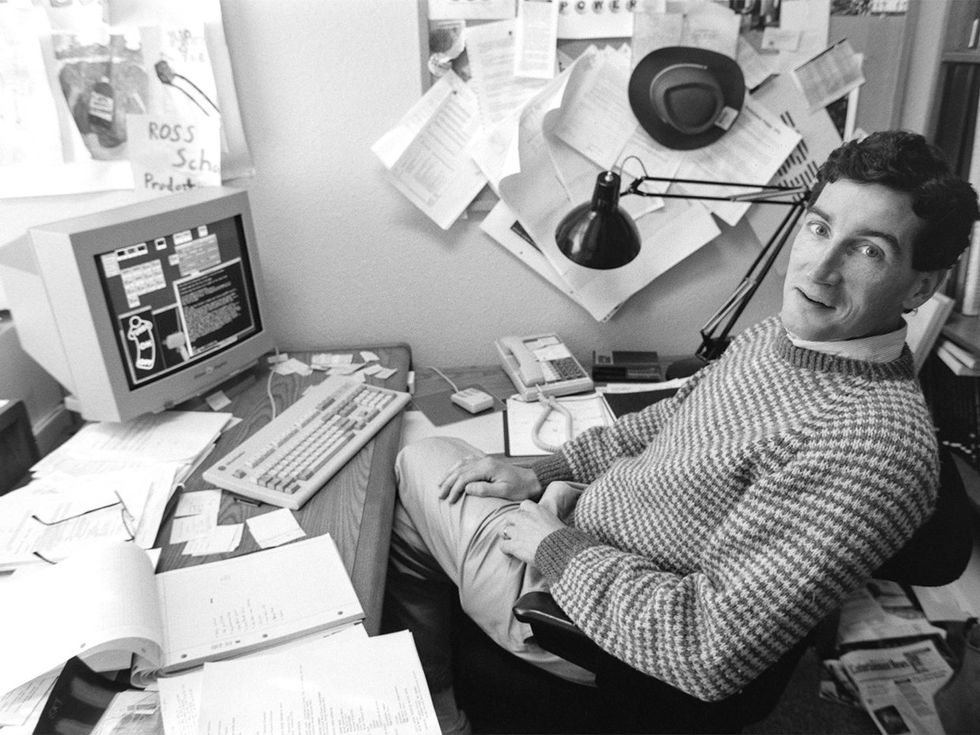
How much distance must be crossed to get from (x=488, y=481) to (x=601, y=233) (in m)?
0.55

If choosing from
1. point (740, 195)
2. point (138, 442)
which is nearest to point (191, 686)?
point (138, 442)

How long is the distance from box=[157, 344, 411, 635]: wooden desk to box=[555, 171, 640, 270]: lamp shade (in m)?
0.52

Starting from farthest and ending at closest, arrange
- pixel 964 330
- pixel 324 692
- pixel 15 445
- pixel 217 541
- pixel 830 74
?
pixel 830 74 < pixel 964 330 < pixel 15 445 < pixel 217 541 < pixel 324 692

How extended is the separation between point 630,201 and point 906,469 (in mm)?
1020

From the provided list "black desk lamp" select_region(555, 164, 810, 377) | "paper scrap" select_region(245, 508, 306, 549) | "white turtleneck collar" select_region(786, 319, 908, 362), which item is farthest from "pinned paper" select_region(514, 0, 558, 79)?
"paper scrap" select_region(245, 508, 306, 549)

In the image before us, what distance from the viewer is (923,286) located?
3.11ft

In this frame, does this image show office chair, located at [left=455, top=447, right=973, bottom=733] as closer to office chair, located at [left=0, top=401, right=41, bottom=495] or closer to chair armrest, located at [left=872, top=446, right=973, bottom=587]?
chair armrest, located at [left=872, top=446, right=973, bottom=587]

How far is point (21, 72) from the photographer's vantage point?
4.77 ft

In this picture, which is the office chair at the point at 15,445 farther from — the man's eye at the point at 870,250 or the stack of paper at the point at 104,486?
the man's eye at the point at 870,250

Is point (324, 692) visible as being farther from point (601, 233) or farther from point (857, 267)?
point (601, 233)

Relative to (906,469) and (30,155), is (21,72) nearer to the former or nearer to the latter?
(30,155)

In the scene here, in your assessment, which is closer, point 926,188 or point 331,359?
point 926,188

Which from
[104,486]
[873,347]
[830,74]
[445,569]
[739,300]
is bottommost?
[445,569]

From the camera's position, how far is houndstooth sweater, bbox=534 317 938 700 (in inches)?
33.3
